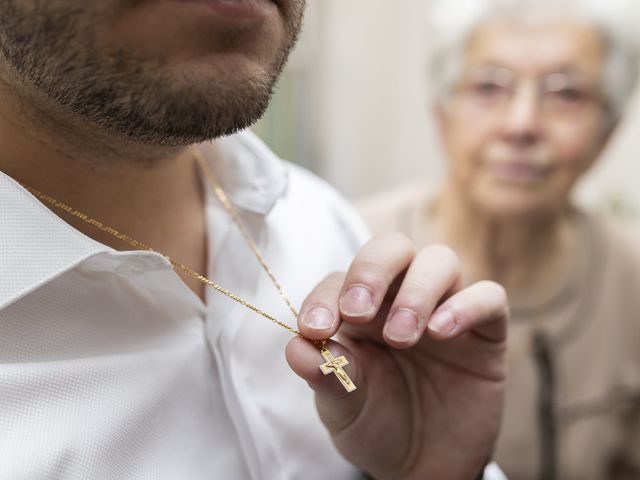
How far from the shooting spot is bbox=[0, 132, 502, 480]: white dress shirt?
542 millimetres

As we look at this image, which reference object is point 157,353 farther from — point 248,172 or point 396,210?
point 396,210

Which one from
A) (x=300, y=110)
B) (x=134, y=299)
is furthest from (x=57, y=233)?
(x=300, y=110)

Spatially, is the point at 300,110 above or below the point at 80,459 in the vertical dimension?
below

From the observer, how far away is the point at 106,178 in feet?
2.14

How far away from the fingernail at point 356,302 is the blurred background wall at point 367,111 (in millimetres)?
1575

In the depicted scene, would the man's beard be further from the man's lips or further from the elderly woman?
the elderly woman

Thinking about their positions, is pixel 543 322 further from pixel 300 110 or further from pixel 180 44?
pixel 300 110

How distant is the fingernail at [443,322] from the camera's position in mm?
612

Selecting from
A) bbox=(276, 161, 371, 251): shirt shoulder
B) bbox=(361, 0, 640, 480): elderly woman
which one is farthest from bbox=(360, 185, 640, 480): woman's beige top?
bbox=(276, 161, 371, 251): shirt shoulder

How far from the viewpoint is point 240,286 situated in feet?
2.37

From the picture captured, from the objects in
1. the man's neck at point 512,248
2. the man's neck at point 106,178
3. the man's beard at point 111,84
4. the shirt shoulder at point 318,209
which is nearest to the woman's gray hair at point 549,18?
the man's neck at point 512,248

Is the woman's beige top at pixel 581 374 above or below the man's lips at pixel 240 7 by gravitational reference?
below

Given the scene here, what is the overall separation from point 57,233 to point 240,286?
0.70 feet

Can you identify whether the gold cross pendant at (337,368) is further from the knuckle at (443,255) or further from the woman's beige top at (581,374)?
the woman's beige top at (581,374)
